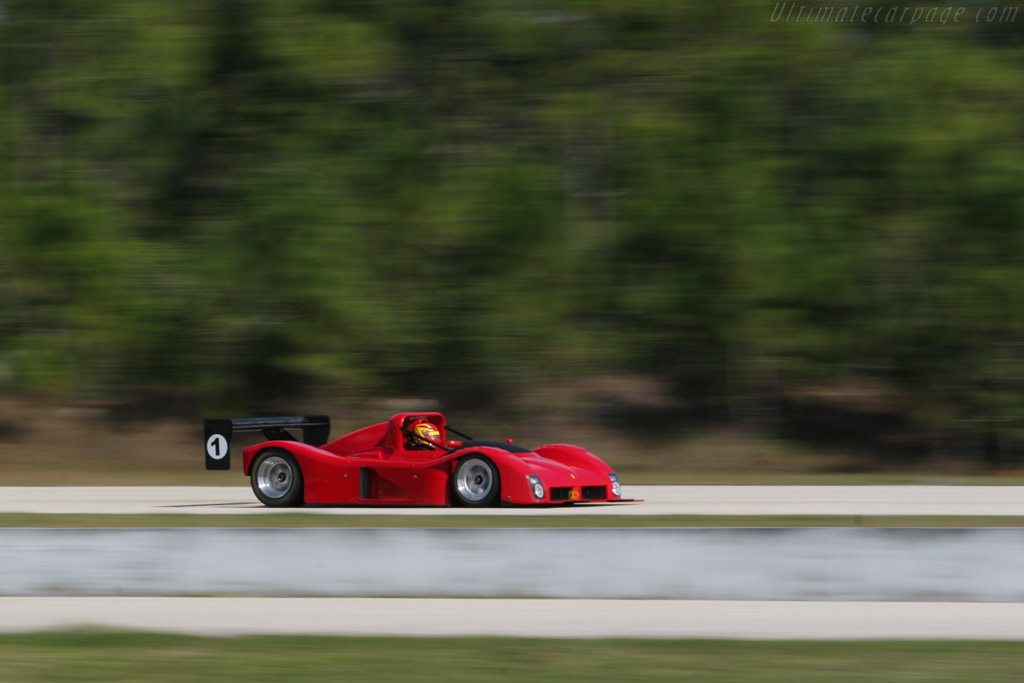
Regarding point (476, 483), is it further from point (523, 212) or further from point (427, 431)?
point (523, 212)

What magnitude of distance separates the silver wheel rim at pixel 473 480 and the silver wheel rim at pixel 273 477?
205cm

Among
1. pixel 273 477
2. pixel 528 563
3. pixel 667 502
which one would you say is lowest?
pixel 528 563

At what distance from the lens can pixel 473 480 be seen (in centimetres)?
1266

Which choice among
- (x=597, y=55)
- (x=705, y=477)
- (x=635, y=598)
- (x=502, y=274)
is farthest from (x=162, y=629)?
(x=597, y=55)

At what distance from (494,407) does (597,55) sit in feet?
22.3

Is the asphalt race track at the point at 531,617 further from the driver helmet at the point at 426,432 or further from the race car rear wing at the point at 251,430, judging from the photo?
the driver helmet at the point at 426,432

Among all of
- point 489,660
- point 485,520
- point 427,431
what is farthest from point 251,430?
point 489,660

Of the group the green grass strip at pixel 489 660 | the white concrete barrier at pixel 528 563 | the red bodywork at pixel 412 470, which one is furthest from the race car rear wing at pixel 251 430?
the green grass strip at pixel 489 660

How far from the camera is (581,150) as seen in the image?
23.0m

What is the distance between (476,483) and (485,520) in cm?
109

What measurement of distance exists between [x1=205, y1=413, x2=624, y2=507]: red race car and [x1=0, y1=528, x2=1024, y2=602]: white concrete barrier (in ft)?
14.5

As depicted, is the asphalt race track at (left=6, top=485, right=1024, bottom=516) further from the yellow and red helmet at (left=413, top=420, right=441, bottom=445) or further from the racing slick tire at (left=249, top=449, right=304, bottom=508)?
the yellow and red helmet at (left=413, top=420, right=441, bottom=445)

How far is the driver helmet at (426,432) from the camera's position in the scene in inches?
517

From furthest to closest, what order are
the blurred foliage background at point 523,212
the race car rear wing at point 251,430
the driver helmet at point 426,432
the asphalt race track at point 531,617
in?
the blurred foliage background at point 523,212, the driver helmet at point 426,432, the race car rear wing at point 251,430, the asphalt race track at point 531,617
